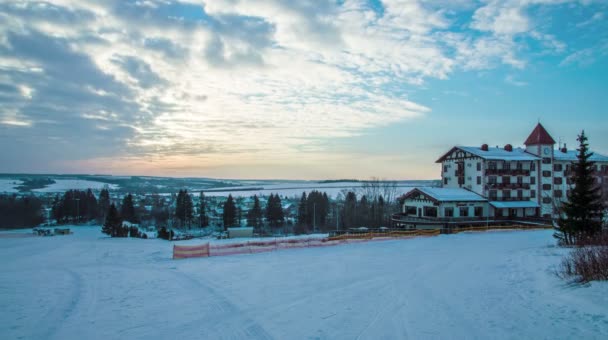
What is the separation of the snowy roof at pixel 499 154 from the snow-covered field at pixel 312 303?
39099 millimetres

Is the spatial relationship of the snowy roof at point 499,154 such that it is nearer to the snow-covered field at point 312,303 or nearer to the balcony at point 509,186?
the balcony at point 509,186

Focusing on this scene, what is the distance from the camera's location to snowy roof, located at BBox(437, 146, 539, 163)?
2202 inches

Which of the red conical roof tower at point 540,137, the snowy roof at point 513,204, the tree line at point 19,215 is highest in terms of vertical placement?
the red conical roof tower at point 540,137

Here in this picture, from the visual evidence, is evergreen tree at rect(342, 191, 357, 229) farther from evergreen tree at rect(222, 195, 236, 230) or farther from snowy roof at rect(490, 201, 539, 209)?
snowy roof at rect(490, 201, 539, 209)

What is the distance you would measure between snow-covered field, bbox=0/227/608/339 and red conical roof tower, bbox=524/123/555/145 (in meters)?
47.9

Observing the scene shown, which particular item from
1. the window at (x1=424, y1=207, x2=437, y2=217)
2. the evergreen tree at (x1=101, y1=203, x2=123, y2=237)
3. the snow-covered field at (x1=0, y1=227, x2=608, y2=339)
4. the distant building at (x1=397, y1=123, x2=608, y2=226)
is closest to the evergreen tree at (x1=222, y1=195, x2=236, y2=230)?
the evergreen tree at (x1=101, y1=203, x2=123, y2=237)

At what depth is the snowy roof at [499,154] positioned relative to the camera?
183 feet

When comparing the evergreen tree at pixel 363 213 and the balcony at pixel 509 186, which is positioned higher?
the balcony at pixel 509 186

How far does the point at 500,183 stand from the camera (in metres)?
56.2

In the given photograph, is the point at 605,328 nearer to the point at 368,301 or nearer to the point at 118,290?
the point at 368,301

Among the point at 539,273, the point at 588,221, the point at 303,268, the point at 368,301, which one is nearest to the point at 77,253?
the point at 303,268

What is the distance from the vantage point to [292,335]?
373 inches

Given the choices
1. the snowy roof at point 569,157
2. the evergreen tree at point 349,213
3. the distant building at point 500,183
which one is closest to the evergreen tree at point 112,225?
the evergreen tree at point 349,213

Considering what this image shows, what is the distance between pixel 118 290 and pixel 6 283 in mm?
6245
